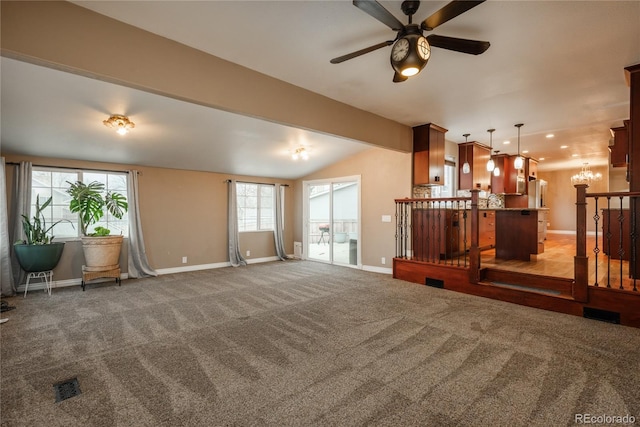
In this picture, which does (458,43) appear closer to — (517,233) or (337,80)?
(337,80)

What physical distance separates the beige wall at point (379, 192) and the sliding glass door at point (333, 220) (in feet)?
0.71

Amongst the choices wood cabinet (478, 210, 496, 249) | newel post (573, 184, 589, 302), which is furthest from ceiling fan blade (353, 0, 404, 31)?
wood cabinet (478, 210, 496, 249)

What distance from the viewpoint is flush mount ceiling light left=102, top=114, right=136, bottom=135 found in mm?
3799

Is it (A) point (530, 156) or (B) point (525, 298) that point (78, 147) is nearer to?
(B) point (525, 298)

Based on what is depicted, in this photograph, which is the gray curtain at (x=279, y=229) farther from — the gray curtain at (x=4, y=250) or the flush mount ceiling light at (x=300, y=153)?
the gray curtain at (x=4, y=250)

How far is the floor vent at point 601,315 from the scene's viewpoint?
3215 millimetres

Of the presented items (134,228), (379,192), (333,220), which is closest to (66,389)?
(134,228)

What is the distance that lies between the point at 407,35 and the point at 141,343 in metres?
3.63

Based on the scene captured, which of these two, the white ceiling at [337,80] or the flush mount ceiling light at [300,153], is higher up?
the white ceiling at [337,80]

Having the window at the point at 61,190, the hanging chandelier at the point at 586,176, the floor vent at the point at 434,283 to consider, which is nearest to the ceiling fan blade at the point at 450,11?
the floor vent at the point at 434,283

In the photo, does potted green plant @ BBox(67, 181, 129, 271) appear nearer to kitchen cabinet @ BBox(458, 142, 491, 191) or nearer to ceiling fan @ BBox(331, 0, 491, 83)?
ceiling fan @ BBox(331, 0, 491, 83)

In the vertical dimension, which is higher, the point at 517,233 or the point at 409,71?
the point at 409,71

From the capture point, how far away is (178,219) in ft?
20.8
